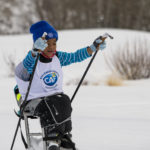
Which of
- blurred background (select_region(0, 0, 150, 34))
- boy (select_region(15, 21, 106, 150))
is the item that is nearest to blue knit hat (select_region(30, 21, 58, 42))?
boy (select_region(15, 21, 106, 150))

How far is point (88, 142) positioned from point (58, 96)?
3.09 ft

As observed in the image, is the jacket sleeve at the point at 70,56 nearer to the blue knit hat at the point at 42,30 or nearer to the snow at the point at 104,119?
the blue knit hat at the point at 42,30

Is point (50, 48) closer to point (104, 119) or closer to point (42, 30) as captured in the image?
point (42, 30)

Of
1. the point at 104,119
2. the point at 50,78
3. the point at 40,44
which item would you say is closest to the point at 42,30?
the point at 40,44

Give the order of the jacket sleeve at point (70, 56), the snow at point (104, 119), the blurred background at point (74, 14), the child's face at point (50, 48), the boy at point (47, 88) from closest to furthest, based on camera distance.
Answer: the boy at point (47, 88), the child's face at point (50, 48), the jacket sleeve at point (70, 56), the snow at point (104, 119), the blurred background at point (74, 14)

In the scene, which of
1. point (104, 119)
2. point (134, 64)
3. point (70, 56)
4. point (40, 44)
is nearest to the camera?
point (40, 44)

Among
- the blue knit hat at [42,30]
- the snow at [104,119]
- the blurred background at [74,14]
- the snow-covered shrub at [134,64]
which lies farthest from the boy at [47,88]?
the blurred background at [74,14]

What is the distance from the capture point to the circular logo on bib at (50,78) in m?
2.54

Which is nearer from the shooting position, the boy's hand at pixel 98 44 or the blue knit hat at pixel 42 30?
the blue knit hat at pixel 42 30

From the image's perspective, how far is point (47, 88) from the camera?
2.56 meters

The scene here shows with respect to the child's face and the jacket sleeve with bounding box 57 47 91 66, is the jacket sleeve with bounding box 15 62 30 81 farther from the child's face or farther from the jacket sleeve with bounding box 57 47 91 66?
the jacket sleeve with bounding box 57 47 91 66

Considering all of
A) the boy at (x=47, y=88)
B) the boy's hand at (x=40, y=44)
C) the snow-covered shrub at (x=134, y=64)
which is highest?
the boy's hand at (x=40, y=44)

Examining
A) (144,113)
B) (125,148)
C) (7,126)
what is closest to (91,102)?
(144,113)

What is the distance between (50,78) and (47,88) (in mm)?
84
